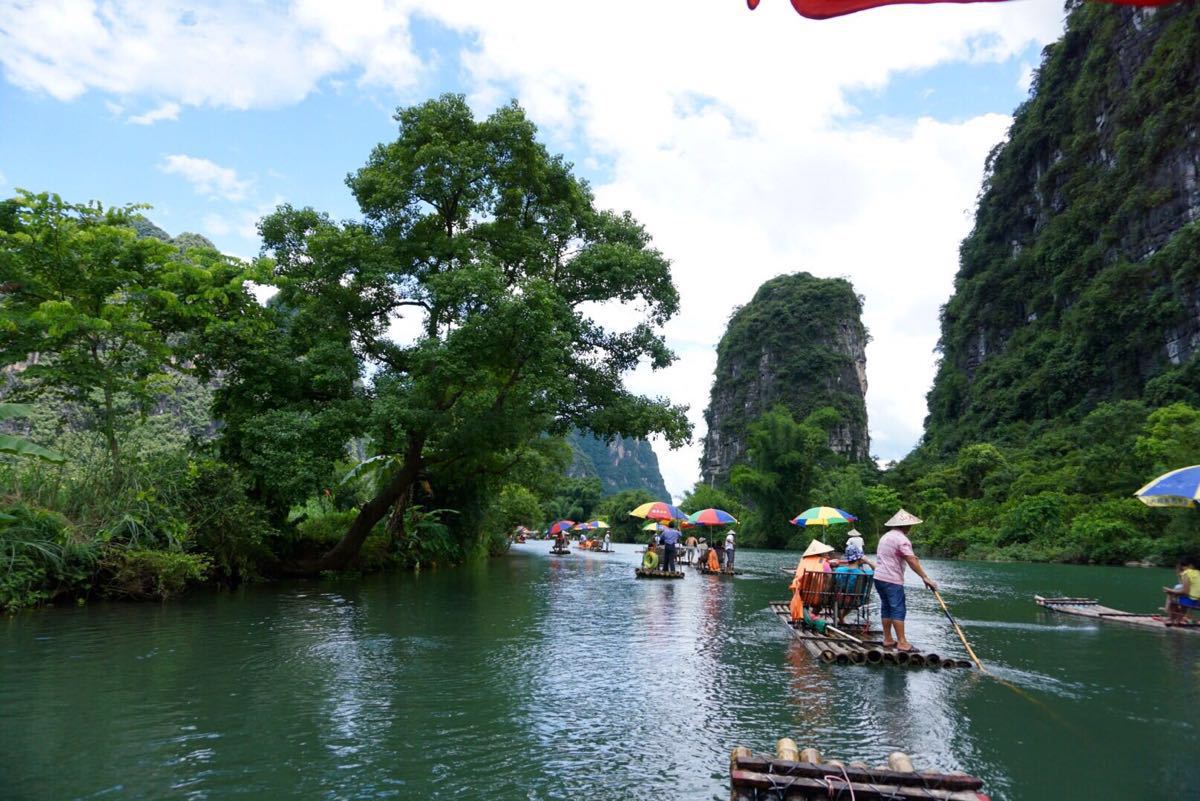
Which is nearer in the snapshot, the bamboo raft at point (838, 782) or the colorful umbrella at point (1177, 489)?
the bamboo raft at point (838, 782)

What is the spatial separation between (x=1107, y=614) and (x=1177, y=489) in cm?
294

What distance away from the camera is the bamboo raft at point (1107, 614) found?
11.5 m

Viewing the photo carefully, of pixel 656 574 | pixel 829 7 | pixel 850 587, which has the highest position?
pixel 829 7

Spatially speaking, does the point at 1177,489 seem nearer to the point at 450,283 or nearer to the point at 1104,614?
the point at 1104,614

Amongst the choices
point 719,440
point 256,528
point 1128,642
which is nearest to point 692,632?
point 1128,642

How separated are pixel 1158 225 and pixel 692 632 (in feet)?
179

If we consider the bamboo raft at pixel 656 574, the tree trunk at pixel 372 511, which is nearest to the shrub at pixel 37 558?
the tree trunk at pixel 372 511

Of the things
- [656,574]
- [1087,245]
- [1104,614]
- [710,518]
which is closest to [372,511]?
[656,574]

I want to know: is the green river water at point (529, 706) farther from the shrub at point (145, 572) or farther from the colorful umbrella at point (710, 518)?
the colorful umbrella at point (710, 518)

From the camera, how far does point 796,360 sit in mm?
101250

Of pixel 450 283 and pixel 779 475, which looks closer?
pixel 450 283

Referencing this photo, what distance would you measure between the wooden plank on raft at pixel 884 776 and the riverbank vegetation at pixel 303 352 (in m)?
11.2

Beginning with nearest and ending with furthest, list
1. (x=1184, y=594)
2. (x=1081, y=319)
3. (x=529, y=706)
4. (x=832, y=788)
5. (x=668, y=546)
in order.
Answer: (x=832, y=788) < (x=529, y=706) < (x=1184, y=594) < (x=668, y=546) < (x=1081, y=319)

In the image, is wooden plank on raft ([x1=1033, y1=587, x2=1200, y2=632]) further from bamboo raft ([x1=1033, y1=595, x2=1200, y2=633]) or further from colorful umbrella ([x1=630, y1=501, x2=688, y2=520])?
colorful umbrella ([x1=630, y1=501, x2=688, y2=520])
